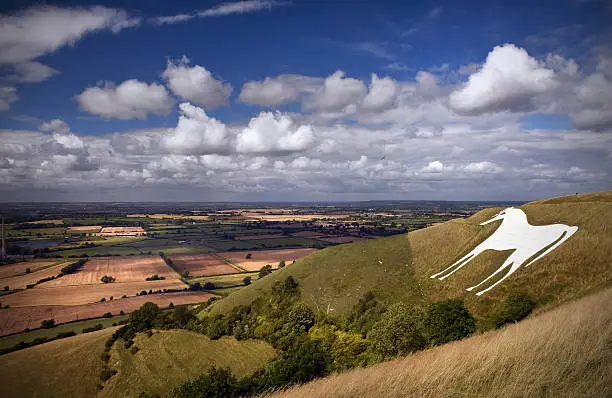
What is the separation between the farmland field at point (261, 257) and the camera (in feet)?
423

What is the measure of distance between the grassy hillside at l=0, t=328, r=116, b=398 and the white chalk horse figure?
194 ft

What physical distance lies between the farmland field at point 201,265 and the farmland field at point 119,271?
542 centimetres

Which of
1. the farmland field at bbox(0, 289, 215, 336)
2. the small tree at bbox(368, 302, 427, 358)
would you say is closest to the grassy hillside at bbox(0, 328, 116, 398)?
the farmland field at bbox(0, 289, 215, 336)

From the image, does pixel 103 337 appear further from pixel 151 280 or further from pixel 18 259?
pixel 18 259

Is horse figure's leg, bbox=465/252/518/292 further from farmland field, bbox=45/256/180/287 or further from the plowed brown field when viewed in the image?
farmland field, bbox=45/256/180/287

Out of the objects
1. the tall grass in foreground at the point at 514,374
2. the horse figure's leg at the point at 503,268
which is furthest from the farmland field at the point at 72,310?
the tall grass in foreground at the point at 514,374

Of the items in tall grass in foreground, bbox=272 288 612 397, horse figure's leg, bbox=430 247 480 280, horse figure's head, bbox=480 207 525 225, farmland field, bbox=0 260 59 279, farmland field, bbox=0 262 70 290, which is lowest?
farmland field, bbox=0 262 70 290

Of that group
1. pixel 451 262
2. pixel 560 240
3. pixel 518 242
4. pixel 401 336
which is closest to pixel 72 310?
pixel 401 336

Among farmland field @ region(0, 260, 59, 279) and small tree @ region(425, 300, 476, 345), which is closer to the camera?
small tree @ region(425, 300, 476, 345)

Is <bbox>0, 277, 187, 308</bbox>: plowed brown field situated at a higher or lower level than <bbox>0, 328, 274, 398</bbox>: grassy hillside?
higher

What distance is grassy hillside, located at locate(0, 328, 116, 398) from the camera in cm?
5062

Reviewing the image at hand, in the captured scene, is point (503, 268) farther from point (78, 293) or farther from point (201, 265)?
point (201, 265)

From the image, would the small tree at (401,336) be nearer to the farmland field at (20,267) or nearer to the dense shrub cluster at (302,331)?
the dense shrub cluster at (302,331)

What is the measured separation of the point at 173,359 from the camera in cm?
5762
